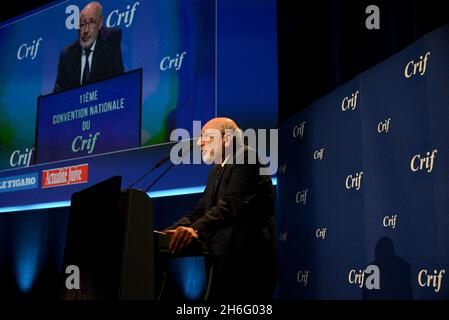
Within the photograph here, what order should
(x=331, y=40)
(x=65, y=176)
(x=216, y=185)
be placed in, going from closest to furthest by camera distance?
(x=216, y=185)
(x=331, y=40)
(x=65, y=176)

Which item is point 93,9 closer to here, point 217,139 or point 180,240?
point 217,139

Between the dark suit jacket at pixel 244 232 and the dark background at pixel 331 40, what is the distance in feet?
4.61

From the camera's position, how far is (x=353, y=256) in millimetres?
3293

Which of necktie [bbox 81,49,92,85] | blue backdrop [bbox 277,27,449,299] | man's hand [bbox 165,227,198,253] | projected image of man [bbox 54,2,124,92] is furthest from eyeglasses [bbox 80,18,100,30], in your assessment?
man's hand [bbox 165,227,198,253]

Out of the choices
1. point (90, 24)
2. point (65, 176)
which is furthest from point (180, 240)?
point (90, 24)

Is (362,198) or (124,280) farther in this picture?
(362,198)

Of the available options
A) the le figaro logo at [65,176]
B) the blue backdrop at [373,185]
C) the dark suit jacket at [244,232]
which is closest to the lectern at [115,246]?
the dark suit jacket at [244,232]

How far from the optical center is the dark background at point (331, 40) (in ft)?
11.1

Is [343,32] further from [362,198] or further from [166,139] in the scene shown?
[166,139]

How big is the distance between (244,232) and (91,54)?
3.00 metres

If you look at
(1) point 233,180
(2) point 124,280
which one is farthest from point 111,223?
(1) point 233,180

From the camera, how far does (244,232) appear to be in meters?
2.47
